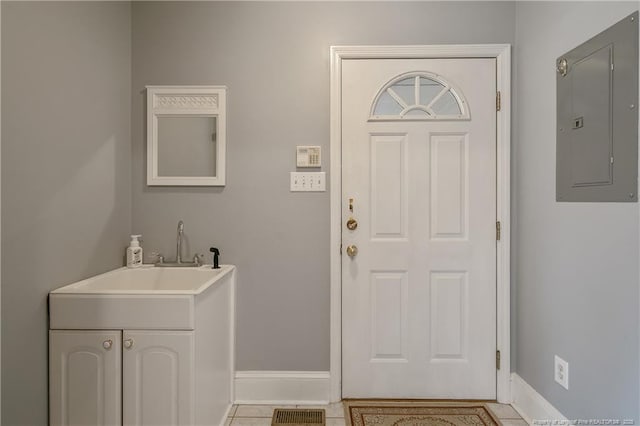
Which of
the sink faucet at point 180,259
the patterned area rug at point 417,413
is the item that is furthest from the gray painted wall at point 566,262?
the sink faucet at point 180,259

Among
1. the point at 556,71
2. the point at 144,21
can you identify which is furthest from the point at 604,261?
the point at 144,21

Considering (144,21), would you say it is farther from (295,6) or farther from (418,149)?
(418,149)

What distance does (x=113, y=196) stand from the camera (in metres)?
1.92

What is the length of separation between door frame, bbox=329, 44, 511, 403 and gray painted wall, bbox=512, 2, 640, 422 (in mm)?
63

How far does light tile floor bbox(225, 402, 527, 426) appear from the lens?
73.0 inches

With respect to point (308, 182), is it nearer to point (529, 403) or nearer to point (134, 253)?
point (134, 253)

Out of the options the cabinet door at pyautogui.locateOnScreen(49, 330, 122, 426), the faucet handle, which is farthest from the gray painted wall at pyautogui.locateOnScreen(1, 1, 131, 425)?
the faucet handle

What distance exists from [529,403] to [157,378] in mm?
1863

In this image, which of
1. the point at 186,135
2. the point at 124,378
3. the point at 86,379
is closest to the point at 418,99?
the point at 186,135

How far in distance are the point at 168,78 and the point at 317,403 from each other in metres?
2.08

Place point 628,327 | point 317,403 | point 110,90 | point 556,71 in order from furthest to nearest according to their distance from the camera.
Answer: point 317,403 < point 110,90 < point 556,71 < point 628,327

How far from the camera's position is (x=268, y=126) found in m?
2.05

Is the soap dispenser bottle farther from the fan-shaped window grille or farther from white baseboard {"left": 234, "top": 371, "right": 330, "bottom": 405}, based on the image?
the fan-shaped window grille

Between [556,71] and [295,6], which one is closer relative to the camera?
[556,71]
